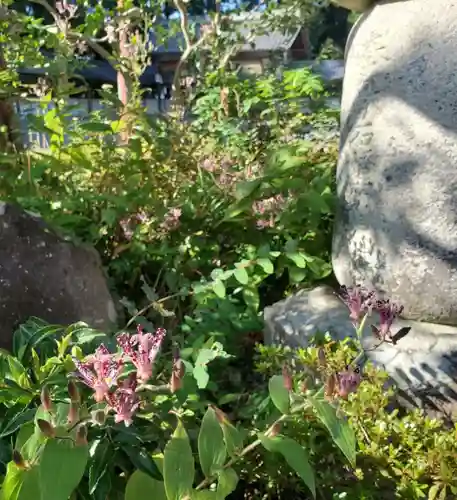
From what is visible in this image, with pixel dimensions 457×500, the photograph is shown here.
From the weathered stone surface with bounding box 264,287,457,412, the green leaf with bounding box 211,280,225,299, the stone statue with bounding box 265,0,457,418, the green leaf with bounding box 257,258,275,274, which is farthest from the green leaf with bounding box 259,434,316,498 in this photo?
the green leaf with bounding box 257,258,275,274

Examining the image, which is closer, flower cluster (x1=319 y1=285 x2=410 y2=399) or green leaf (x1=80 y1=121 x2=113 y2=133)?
flower cluster (x1=319 y1=285 x2=410 y2=399)

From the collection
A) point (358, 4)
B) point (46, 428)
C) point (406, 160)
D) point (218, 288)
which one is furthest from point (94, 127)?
point (46, 428)

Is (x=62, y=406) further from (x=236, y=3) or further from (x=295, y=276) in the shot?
(x=236, y=3)

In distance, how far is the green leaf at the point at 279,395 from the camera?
105cm

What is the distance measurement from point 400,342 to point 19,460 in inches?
48.2

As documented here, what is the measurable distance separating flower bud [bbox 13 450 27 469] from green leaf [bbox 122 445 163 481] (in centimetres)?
20

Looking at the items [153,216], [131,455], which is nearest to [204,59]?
[153,216]

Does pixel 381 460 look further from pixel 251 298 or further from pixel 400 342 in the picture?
→ pixel 251 298

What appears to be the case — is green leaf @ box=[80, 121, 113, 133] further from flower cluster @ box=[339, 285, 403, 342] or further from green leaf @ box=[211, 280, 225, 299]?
flower cluster @ box=[339, 285, 403, 342]

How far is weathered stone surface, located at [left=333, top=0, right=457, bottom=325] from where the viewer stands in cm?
192

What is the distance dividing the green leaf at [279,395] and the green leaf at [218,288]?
0.97 metres

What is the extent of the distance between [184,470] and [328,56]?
7.12m

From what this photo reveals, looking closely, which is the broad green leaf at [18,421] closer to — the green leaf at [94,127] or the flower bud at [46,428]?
the flower bud at [46,428]

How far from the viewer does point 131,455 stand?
1.09 m
